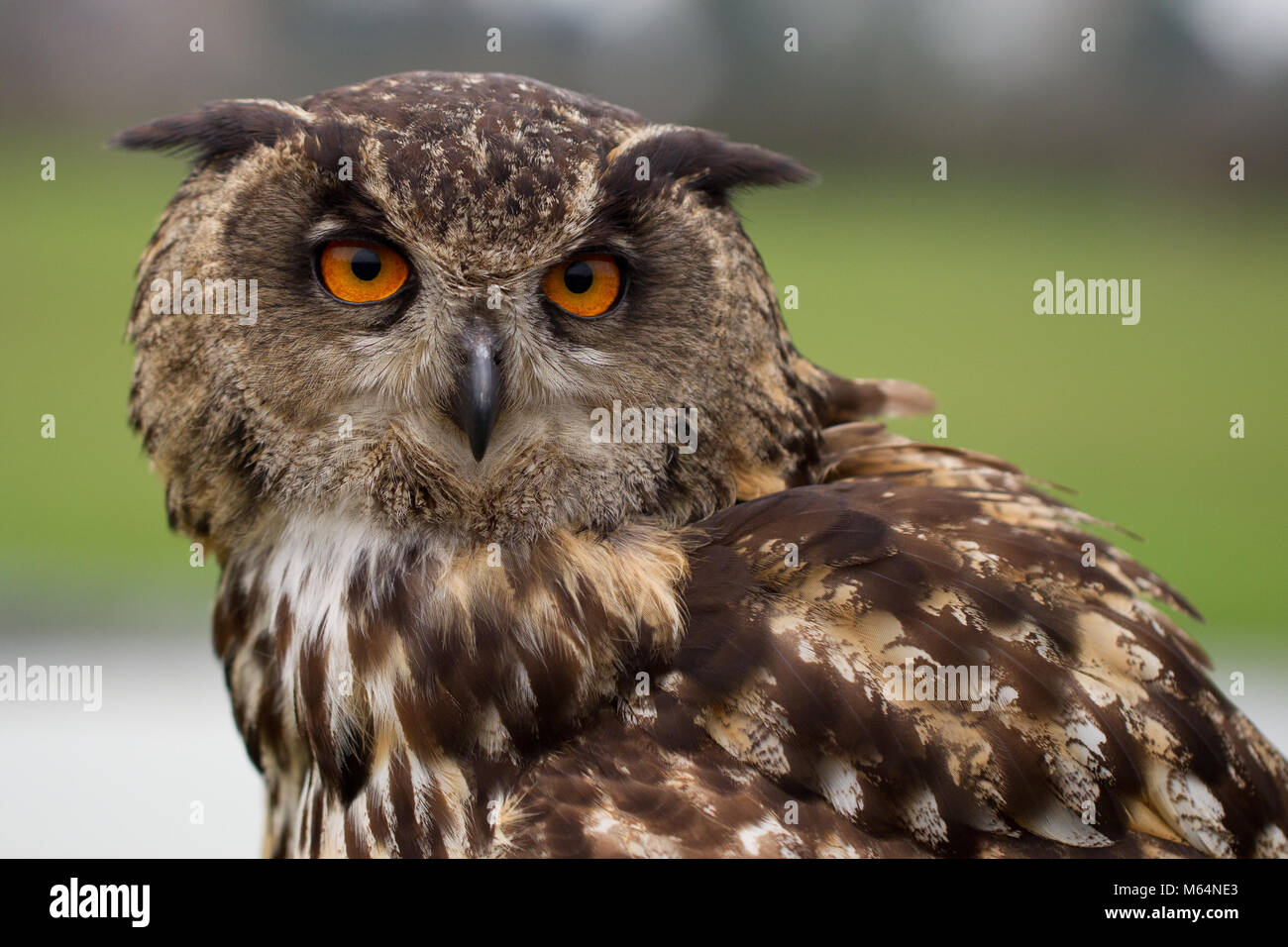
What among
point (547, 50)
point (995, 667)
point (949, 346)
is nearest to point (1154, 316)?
point (949, 346)

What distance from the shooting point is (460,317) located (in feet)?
6.12

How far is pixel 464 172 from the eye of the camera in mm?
1757

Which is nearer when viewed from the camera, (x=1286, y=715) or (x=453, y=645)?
(x=453, y=645)

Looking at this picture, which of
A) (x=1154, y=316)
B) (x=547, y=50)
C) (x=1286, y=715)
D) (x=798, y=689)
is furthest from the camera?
(x=1154, y=316)

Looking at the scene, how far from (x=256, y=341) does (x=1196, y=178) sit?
1019 inches

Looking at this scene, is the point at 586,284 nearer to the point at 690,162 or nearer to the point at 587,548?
the point at 690,162

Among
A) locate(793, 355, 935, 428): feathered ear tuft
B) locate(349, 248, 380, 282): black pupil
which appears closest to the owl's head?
locate(349, 248, 380, 282): black pupil

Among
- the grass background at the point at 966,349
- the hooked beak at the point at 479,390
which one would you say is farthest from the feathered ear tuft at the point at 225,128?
the grass background at the point at 966,349

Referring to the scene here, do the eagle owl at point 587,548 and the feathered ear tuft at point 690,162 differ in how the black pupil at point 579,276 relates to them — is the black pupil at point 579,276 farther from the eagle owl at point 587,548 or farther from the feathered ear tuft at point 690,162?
the feathered ear tuft at point 690,162

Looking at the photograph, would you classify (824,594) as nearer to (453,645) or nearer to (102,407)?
(453,645)

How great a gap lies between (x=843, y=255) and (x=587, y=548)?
23928 millimetres

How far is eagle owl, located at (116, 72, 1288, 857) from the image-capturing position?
5.51ft

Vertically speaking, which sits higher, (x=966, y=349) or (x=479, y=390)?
(x=966, y=349)

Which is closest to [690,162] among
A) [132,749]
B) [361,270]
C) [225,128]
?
[361,270]
